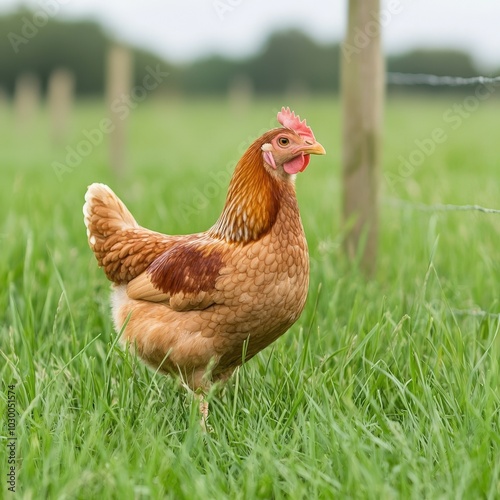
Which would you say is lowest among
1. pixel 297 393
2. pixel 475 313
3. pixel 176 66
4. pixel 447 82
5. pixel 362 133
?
pixel 297 393

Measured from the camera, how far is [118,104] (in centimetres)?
880

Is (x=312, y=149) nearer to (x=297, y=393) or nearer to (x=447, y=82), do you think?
(x=297, y=393)

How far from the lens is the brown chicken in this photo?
8.01 feet

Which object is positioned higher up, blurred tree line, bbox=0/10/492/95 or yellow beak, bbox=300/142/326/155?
blurred tree line, bbox=0/10/492/95

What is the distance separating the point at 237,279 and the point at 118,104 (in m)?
6.82

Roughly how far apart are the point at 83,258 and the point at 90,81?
152ft

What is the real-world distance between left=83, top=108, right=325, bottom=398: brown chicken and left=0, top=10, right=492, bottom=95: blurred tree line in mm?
43711

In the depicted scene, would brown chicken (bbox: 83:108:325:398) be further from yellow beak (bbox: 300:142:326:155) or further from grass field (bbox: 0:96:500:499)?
grass field (bbox: 0:96:500:499)

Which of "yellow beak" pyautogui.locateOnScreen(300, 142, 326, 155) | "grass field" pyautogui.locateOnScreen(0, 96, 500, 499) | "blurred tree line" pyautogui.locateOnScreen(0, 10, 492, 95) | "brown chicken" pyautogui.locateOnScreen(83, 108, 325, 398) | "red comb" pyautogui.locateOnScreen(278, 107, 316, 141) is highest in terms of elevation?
"blurred tree line" pyautogui.locateOnScreen(0, 10, 492, 95)

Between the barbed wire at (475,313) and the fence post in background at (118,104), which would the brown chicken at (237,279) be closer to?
the barbed wire at (475,313)

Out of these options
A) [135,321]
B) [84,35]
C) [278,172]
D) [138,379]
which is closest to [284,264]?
[278,172]

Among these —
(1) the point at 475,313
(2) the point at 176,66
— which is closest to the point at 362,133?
(1) the point at 475,313

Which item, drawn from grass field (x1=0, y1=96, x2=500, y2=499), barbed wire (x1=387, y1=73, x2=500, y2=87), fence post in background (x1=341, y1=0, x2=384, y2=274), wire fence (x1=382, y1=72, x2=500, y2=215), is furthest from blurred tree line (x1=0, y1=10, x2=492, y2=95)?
grass field (x1=0, y1=96, x2=500, y2=499)

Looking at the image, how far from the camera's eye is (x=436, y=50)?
61406 millimetres
